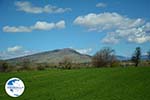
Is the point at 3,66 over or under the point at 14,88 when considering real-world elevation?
over

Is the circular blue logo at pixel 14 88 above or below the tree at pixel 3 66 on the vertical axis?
below

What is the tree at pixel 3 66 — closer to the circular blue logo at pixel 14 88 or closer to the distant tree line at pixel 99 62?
the distant tree line at pixel 99 62

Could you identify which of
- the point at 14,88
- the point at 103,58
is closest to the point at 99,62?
the point at 103,58

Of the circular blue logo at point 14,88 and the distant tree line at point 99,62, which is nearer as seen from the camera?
the circular blue logo at point 14,88

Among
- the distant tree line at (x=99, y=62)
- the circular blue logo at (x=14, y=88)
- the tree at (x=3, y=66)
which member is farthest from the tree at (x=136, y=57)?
the circular blue logo at (x=14, y=88)

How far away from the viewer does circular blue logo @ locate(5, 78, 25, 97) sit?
1346cm

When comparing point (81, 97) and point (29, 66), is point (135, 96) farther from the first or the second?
point (29, 66)

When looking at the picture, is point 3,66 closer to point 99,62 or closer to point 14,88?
point 99,62

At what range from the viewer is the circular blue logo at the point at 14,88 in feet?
44.2

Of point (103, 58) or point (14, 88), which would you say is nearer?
point (14, 88)

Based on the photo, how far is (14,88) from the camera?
44.8ft

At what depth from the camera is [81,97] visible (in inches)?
1125

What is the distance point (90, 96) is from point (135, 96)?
4.26 meters

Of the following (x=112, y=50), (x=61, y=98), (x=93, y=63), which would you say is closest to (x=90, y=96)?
(x=61, y=98)
